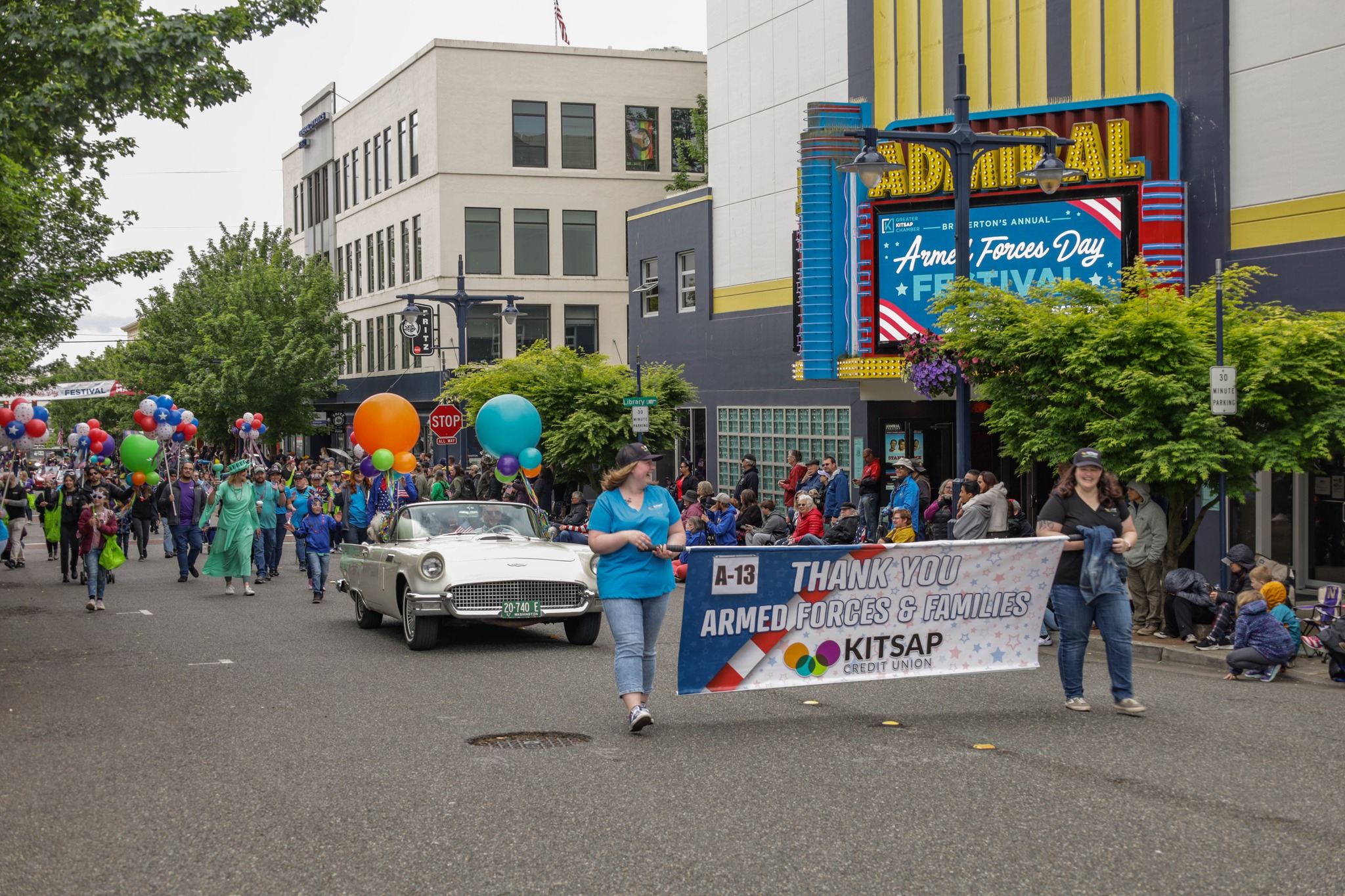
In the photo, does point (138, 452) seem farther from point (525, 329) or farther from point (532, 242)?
point (532, 242)

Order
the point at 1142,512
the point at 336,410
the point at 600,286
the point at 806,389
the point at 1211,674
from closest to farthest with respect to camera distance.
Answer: the point at 1211,674, the point at 1142,512, the point at 806,389, the point at 600,286, the point at 336,410

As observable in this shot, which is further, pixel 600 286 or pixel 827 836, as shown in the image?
pixel 600 286

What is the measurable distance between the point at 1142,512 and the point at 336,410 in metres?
50.5

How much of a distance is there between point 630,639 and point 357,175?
→ 166ft

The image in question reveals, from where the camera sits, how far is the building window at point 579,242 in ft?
158

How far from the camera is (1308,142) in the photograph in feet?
56.8

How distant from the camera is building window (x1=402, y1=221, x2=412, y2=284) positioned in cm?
4969

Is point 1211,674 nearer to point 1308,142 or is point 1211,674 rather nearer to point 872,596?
point 872,596

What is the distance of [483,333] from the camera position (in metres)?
48.1

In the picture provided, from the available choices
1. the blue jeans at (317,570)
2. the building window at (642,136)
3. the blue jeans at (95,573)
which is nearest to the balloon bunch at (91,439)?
the blue jeans at (95,573)

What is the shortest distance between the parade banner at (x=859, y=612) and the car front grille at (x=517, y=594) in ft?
11.0

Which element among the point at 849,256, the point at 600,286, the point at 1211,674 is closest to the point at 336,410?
the point at 600,286

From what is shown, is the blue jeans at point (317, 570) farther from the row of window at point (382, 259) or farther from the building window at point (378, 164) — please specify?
the building window at point (378, 164)

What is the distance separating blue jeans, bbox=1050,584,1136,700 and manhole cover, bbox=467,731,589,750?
3.10m
